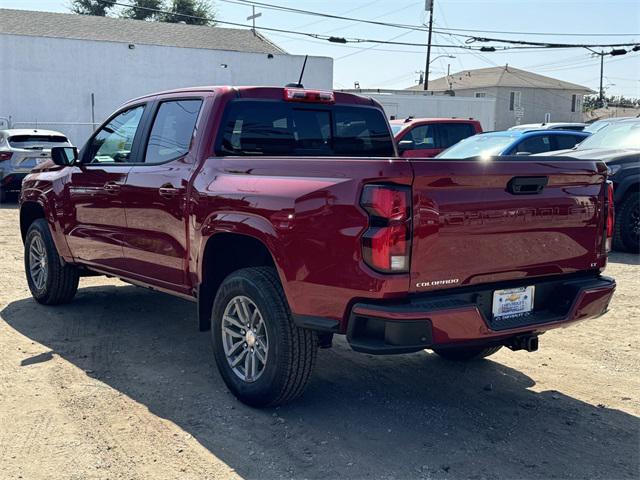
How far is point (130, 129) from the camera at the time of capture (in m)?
5.75

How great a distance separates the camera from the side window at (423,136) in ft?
48.3

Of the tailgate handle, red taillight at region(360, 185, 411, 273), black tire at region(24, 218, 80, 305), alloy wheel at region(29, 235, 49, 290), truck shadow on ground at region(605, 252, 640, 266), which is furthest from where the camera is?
truck shadow on ground at region(605, 252, 640, 266)

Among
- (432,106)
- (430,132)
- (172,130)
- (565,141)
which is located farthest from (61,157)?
(432,106)

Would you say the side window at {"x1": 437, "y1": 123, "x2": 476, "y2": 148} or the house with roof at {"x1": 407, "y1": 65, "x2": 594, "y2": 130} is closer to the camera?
the side window at {"x1": 437, "y1": 123, "x2": 476, "y2": 148}

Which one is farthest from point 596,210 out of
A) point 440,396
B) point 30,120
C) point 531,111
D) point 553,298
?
point 531,111

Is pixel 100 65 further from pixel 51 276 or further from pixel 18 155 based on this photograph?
pixel 51 276

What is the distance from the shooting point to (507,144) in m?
11.5

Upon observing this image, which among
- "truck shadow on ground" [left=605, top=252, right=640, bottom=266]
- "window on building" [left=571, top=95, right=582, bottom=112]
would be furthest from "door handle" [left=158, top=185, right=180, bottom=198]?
"window on building" [left=571, top=95, right=582, bottom=112]

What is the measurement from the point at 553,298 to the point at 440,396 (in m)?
1.04

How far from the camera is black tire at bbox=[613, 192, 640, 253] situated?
9.63 metres

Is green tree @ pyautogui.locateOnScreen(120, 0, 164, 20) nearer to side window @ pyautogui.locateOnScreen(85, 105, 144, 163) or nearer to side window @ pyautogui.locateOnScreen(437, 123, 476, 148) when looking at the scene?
side window @ pyautogui.locateOnScreen(437, 123, 476, 148)

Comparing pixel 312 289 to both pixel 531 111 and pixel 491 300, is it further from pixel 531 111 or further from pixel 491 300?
pixel 531 111

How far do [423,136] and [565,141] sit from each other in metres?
3.21

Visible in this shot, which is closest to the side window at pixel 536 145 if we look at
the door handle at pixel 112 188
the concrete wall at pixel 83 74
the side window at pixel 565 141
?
the side window at pixel 565 141
